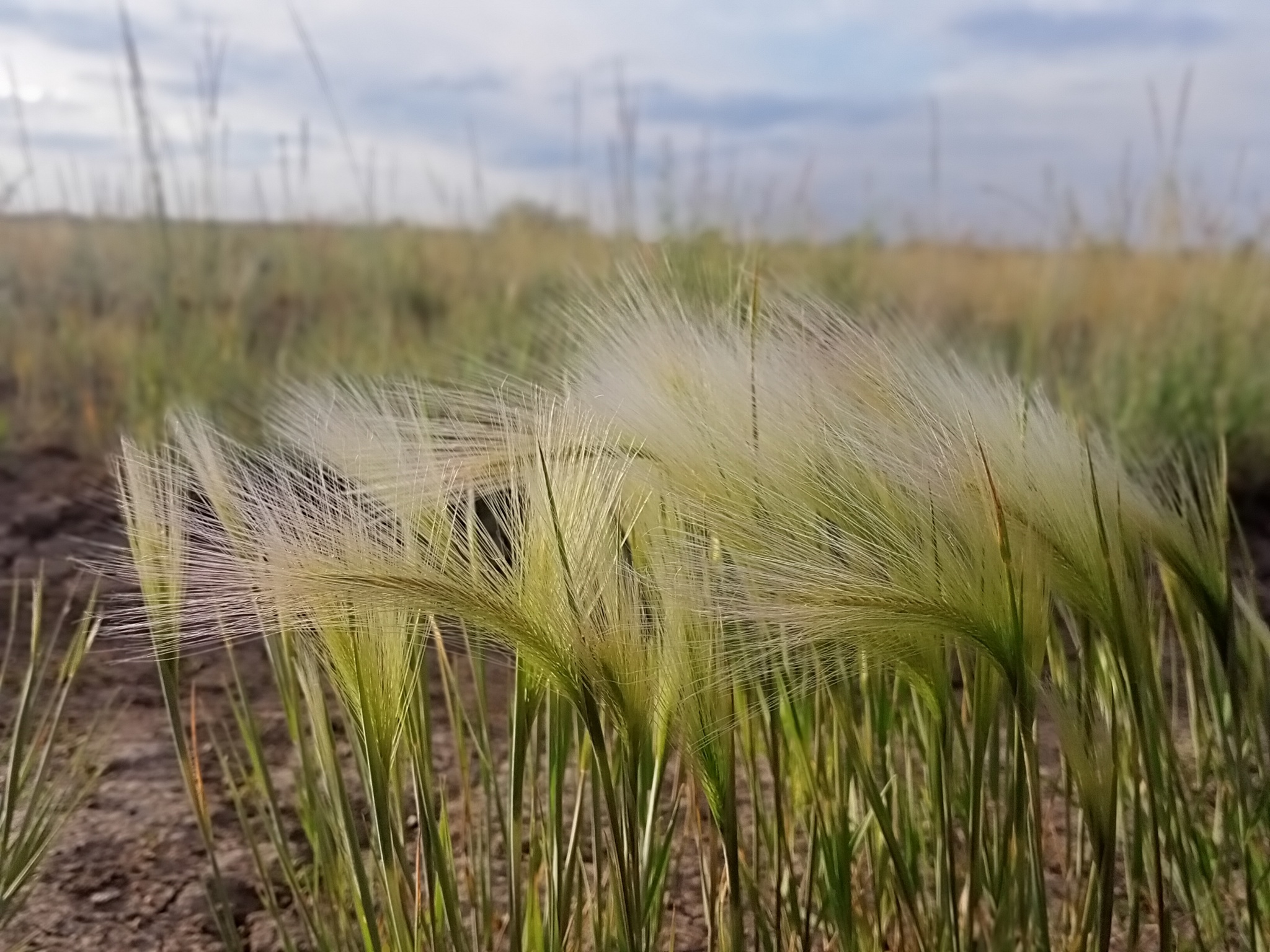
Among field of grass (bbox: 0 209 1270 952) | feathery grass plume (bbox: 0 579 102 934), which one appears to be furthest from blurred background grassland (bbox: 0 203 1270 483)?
feathery grass plume (bbox: 0 579 102 934)

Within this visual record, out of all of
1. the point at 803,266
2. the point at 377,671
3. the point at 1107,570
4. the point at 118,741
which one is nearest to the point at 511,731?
the point at 377,671

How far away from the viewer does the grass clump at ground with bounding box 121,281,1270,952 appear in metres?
0.58

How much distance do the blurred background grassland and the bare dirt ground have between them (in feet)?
1.73

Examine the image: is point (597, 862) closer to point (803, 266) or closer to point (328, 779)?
point (328, 779)

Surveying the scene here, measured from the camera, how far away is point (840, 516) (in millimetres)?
590

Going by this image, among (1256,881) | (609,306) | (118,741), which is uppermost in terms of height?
(609,306)

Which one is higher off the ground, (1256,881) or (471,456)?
(471,456)

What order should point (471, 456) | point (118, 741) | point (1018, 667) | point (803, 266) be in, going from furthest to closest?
point (803, 266) < point (118, 741) < point (471, 456) < point (1018, 667)

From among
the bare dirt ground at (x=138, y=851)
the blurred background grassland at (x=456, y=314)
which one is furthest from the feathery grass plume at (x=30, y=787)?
the blurred background grassland at (x=456, y=314)

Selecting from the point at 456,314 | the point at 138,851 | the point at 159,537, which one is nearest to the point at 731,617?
the point at 159,537

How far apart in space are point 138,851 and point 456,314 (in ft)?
8.99

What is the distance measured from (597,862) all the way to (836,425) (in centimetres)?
34

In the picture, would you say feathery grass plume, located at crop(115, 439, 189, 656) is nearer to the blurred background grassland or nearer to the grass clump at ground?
the grass clump at ground

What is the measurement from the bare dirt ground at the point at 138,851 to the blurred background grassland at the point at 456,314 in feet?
1.73
